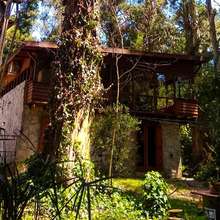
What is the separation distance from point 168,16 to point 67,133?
1800 centimetres

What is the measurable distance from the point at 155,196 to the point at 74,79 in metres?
3.46

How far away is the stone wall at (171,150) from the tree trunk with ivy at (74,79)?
8.59 meters

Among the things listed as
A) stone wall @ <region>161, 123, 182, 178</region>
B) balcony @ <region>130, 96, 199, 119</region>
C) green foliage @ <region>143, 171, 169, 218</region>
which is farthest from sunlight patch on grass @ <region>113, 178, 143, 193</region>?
green foliage @ <region>143, 171, 169, 218</region>

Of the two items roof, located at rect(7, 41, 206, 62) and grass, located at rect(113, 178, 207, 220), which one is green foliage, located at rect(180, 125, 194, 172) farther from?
grass, located at rect(113, 178, 207, 220)

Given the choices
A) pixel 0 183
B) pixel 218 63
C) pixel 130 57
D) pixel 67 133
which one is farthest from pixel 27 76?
pixel 0 183

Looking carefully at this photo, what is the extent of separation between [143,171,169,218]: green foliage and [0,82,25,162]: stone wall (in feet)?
27.8

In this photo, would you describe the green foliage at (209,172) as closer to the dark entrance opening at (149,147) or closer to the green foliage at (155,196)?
the dark entrance opening at (149,147)

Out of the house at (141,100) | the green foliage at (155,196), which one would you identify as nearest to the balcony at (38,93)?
the house at (141,100)

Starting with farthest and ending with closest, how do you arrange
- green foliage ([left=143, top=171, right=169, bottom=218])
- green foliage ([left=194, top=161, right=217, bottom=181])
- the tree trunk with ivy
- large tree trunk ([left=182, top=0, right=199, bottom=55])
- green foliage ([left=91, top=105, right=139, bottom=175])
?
large tree trunk ([left=182, top=0, right=199, bottom=55]) → green foliage ([left=194, top=161, right=217, bottom=181]) → green foliage ([left=91, top=105, right=139, bottom=175]) → the tree trunk with ivy → green foliage ([left=143, top=171, right=169, bottom=218])

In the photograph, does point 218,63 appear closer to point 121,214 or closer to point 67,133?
point 67,133

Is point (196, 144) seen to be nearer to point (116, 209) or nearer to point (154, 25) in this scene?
point (154, 25)

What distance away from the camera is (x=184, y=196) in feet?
45.4

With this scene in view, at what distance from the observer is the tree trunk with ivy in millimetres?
10086

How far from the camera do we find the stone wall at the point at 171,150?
18555 millimetres
